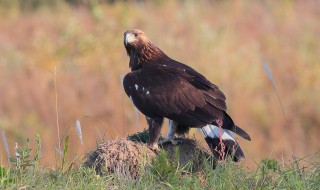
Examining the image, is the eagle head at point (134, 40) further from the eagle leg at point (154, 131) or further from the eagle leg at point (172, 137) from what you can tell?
the eagle leg at point (172, 137)

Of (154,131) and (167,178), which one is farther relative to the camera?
(154,131)

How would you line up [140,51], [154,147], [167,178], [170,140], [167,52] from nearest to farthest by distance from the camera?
1. [167,178]
2. [154,147]
3. [170,140]
4. [140,51]
5. [167,52]

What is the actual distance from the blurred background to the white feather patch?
18.2ft

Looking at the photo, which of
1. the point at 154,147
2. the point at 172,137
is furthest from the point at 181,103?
the point at 154,147

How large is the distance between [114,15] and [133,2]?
1484mm

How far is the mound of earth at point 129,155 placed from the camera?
20.9 feet

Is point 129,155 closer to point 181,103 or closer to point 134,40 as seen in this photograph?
point 181,103

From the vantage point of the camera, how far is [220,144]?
6527 millimetres

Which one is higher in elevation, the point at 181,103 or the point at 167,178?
the point at 181,103

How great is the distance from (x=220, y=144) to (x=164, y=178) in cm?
70

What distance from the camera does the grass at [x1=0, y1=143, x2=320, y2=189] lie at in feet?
19.0

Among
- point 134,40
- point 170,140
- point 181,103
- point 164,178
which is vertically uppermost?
point 134,40

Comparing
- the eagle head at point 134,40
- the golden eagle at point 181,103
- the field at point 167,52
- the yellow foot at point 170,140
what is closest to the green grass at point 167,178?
the golden eagle at point 181,103

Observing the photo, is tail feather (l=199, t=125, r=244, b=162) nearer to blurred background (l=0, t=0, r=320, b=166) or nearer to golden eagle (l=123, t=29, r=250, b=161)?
golden eagle (l=123, t=29, r=250, b=161)
